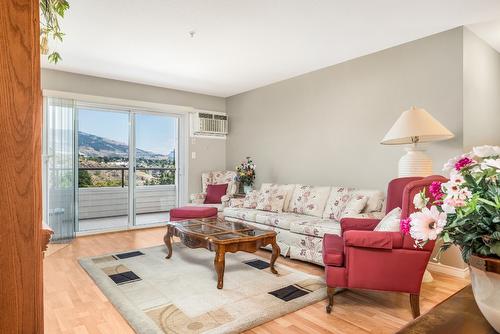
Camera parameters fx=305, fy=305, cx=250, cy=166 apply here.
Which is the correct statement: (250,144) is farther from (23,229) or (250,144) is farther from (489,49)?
(23,229)

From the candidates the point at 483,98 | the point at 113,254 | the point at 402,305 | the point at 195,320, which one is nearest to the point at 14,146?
the point at 195,320

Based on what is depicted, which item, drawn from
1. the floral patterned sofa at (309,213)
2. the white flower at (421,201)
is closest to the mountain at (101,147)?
the floral patterned sofa at (309,213)

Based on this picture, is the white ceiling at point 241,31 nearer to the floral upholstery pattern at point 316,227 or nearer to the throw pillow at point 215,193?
the throw pillow at point 215,193

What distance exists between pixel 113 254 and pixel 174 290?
1.55 metres

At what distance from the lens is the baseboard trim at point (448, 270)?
3.10 m

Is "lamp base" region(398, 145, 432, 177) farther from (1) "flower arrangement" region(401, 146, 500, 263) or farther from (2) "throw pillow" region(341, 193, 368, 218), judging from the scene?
(1) "flower arrangement" region(401, 146, 500, 263)

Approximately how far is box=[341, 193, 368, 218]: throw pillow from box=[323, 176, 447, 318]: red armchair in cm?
117

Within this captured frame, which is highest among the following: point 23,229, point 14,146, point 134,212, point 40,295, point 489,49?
point 489,49

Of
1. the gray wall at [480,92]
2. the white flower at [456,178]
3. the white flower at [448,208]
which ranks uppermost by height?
the gray wall at [480,92]

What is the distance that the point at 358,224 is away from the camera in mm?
2945

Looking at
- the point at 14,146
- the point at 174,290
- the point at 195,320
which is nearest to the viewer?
the point at 14,146

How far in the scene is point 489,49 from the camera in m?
3.69

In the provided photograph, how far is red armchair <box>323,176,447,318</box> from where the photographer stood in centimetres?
220

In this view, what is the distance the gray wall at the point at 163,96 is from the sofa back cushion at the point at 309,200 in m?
2.33
